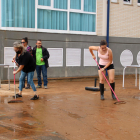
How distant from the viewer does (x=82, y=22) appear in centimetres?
1354

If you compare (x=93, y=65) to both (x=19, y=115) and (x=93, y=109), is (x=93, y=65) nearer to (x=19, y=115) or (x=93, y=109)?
(x=93, y=109)

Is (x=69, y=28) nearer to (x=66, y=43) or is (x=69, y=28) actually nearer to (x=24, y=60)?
(x=66, y=43)

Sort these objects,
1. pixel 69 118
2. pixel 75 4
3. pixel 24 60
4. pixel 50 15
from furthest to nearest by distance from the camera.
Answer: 1. pixel 75 4
2. pixel 50 15
3. pixel 24 60
4. pixel 69 118

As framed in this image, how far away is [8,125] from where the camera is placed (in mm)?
4867

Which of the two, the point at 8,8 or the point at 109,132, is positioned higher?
the point at 8,8

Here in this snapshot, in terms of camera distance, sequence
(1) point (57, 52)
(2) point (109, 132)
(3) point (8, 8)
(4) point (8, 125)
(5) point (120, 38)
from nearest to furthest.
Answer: (2) point (109, 132), (4) point (8, 125), (3) point (8, 8), (1) point (57, 52), (5) point (120, 38)

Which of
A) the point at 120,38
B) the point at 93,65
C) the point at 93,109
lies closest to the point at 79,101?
the point at 93,109

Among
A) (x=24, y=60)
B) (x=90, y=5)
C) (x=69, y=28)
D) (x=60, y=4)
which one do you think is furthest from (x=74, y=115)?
(x=90, y=5)

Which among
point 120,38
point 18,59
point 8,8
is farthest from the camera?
point 120,38

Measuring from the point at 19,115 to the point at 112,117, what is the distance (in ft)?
6.31

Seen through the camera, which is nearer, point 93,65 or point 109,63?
point 109,63

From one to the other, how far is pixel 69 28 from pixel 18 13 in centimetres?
259

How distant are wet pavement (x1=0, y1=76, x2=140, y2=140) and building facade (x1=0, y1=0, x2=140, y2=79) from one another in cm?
425

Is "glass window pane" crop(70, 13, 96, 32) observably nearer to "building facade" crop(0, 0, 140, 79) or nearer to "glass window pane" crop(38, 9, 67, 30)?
"building facade" crop(0, 0, 140, 79)
